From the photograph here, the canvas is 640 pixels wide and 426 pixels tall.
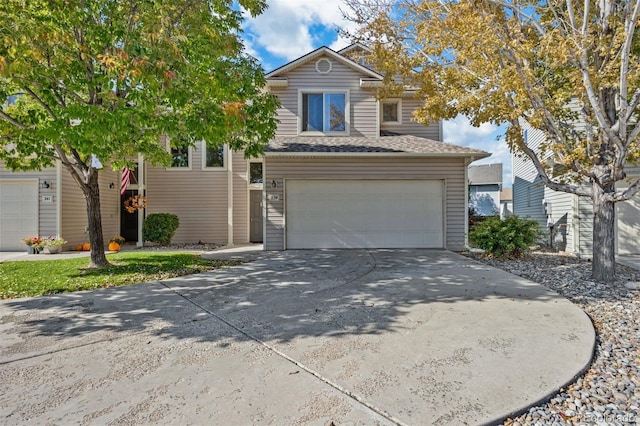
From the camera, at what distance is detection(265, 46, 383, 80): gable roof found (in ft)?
37.6

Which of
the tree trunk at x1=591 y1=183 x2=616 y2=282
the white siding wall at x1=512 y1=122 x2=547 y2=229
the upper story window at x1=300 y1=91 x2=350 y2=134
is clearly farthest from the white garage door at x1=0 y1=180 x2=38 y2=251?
the white siding wall at x1=512 y1=122 x2=547 y2=229

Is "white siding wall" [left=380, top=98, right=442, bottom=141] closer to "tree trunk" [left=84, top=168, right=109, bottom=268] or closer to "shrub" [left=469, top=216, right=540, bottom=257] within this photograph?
"shrub" [left=469, top=216, right=540, bottom=257]

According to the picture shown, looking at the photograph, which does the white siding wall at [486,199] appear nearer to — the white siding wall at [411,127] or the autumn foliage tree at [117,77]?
the white siding wall at [411,127]

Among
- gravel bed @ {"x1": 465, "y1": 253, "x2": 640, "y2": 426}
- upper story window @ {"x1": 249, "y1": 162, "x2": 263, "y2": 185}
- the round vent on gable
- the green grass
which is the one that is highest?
the round vent on gable

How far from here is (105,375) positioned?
296 centimetres

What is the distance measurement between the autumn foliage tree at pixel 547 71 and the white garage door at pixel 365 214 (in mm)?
3666

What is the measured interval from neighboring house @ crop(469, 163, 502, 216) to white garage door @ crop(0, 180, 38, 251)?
985 inches

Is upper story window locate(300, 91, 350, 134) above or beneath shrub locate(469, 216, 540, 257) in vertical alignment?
above

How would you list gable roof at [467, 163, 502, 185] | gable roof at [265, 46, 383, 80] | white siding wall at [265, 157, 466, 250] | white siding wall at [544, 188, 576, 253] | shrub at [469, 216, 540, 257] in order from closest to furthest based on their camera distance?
shrub at [469, 216, 540, 257] → white siding wall at [544, 188, 576, 253] → white siding wall at [265, 157, 466, 250] → gable roof at [265, 46, 383, 80] → gable roof at [467, 163, 502, 185]

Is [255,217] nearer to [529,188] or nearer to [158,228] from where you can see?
[158,228]

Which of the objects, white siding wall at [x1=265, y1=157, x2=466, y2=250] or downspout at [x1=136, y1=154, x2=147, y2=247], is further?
downspout at [x1=136, y1=154, x2=147, y2=247]

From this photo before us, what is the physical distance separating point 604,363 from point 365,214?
7.99m

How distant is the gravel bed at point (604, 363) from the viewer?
243 cm

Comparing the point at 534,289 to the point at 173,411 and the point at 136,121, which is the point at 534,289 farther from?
the point at 136,121
